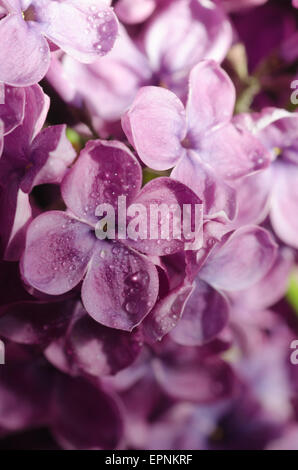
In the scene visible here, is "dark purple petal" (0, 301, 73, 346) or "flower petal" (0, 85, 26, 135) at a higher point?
"flower petal" (0, 85, 26, 135)

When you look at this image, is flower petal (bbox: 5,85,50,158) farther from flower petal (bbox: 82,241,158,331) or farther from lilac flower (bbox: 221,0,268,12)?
lilac flower (bbox: 221,0,268,12)

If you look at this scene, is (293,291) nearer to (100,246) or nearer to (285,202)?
(285,202)

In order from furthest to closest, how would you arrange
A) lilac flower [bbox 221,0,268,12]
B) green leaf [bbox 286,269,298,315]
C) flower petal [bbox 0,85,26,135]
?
green leaf [bbox 286,269,298,315]
lilac flower [bbox 221,0,268,12]
flower petal [bbox 0,85,26,135]

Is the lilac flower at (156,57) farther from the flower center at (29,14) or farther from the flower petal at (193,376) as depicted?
the flower petal at (193,376)

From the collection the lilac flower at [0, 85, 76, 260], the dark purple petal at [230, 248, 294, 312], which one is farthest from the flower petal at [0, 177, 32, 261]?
the dark purple petal at [230, 248, 294, 312]

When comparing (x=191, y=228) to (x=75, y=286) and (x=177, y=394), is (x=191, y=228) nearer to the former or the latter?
(x=75, y=286)
